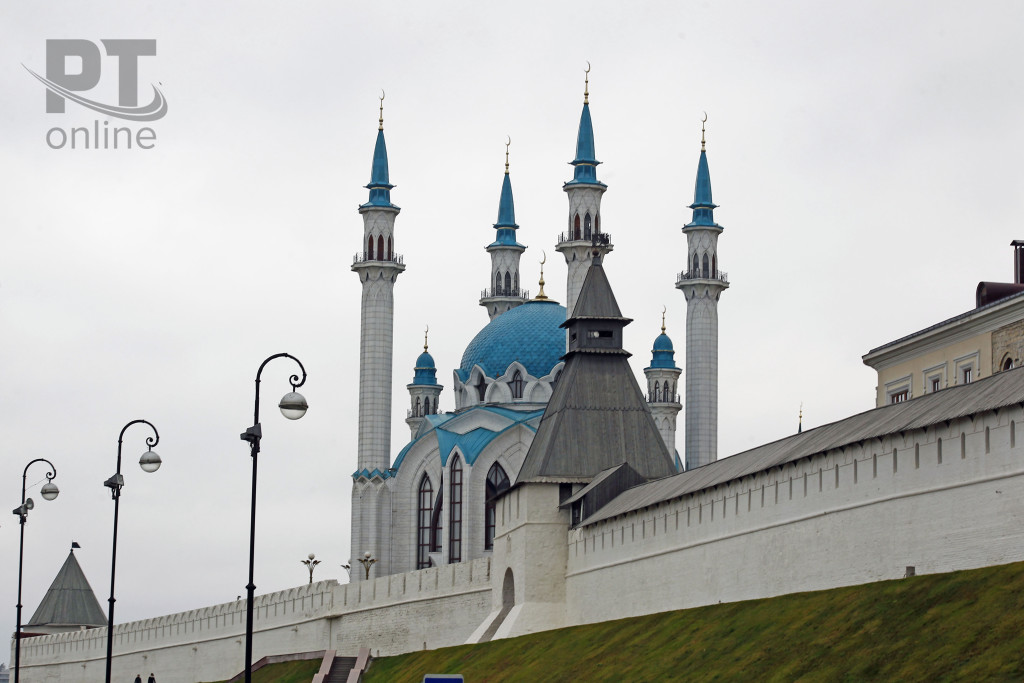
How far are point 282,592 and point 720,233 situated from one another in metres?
23.7

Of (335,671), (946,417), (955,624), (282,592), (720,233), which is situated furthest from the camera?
(720,233)

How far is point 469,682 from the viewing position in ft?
153

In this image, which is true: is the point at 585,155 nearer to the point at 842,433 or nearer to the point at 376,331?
the point at 376,331

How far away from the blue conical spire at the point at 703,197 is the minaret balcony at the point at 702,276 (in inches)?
89.7

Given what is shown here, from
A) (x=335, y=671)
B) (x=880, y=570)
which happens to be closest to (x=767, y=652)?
(x=880, y=570)

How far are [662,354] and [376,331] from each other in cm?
1495

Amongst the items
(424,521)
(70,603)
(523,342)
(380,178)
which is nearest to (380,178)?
(380,178)

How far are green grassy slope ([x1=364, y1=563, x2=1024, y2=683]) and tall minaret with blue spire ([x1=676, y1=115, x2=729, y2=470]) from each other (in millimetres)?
32760

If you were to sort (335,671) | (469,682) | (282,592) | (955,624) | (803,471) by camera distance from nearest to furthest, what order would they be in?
(955,624)
(803,471)
(469,682)
(335,671)
(282,592)

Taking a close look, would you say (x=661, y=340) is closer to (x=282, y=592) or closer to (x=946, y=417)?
(x=282, y=592)

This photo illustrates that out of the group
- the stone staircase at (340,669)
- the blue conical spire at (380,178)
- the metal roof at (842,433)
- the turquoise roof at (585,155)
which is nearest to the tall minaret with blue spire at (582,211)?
the turquoise roof at (585,155)

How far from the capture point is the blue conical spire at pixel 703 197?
3223 inches

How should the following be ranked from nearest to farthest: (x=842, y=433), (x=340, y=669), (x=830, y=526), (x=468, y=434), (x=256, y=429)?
(x=256, y=429)
(x=830, y=526)
(x=842, y=433)
(x=340, y=669)
(x=468, y=434)

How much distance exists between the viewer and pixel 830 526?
1457 inches
